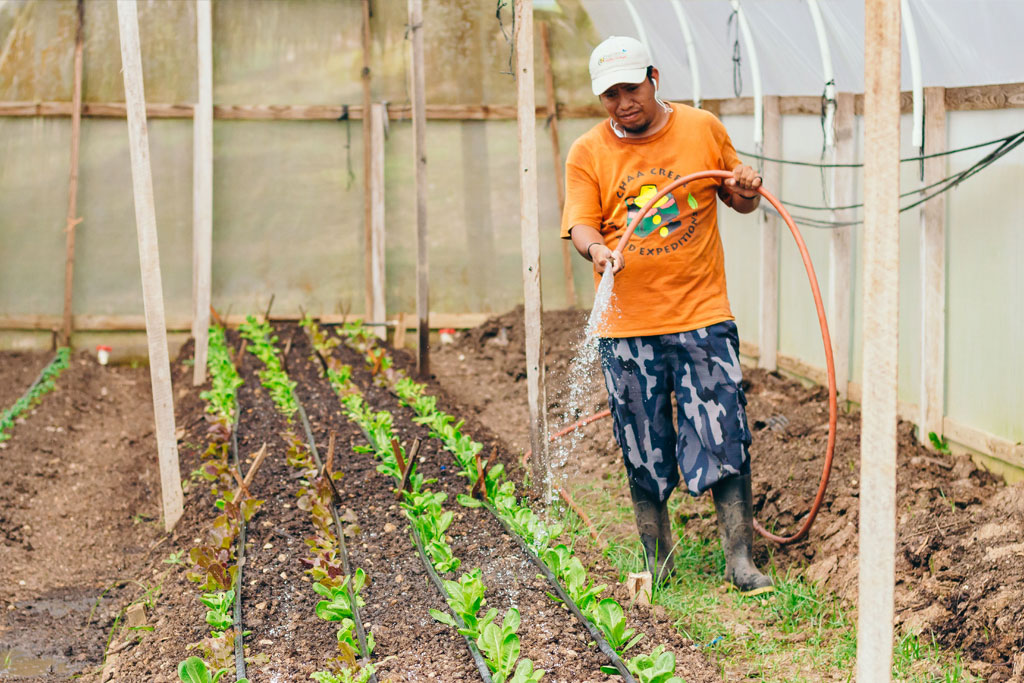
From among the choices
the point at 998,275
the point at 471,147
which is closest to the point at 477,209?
the point at 471,147

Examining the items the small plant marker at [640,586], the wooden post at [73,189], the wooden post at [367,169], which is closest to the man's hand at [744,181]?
the small plant marker at [640,586]

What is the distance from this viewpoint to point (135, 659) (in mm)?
3146

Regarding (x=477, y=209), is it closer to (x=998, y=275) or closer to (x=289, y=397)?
(x=289, y=397)

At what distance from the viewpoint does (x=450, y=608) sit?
10.5 feet

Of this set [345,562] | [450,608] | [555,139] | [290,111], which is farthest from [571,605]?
[290,111]

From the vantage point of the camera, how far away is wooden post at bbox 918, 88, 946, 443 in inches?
166

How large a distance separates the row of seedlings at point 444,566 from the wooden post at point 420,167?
916mm

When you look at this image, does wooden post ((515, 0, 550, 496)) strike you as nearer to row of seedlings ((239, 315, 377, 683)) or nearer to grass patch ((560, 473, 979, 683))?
grass patch ((560, 473, 979, 683))

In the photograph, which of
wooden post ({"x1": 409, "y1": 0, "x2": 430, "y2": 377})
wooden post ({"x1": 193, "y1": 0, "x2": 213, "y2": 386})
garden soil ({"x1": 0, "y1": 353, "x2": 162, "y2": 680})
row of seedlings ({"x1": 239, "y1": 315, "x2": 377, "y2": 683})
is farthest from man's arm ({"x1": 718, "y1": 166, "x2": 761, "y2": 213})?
wooden post ({"x1": 193, "y1": 0, "x2": 213, "y2": 386})

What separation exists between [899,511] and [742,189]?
131 centimetres

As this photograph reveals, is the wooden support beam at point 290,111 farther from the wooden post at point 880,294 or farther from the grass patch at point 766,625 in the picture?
the wooden post at point 880,294

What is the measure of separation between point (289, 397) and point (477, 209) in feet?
9.23

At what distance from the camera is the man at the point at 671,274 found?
10.8ft

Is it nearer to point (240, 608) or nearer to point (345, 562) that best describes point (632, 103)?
point (345, 562)
